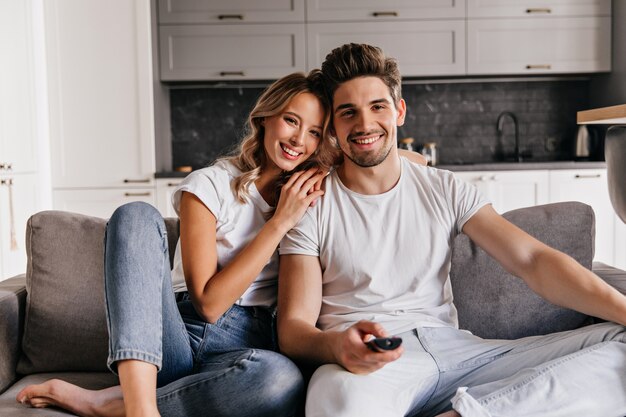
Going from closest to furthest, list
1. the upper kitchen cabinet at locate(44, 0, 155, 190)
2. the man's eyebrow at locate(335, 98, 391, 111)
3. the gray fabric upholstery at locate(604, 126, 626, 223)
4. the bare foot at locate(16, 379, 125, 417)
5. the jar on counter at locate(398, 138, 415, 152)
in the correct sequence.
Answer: the bare foot at locate(16, 379, 125, 417)
the gray fabric upholstery at locate(604, 126, 626, 223)
the man's eyebrow at locate(335, 98, 391, 111)
the upper kitchen cabinet at locate(44, 0, 155, 190)
the jar on counter at locate(398, 138, 415, 152)

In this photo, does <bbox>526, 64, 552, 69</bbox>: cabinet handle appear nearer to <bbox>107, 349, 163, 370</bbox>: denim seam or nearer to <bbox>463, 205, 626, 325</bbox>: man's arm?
<bbox>463, 205, 626, 325</bbox>: man's arm

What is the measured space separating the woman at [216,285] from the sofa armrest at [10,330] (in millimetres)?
247

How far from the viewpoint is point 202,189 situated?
1788 mm

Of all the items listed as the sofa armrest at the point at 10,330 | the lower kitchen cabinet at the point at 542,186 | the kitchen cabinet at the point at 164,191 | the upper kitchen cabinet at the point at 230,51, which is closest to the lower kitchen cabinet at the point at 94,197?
the kitchen cabinet at the point at 164,191

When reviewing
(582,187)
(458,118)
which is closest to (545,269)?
(582,187)

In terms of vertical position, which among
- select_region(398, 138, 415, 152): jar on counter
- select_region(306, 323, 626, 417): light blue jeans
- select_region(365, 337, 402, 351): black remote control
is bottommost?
select_region(306, 323, 626, 417): light blue jeans

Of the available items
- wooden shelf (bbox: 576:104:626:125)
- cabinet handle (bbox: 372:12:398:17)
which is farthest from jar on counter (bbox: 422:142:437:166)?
wooden shelf (bbox: 576:104:626:125)

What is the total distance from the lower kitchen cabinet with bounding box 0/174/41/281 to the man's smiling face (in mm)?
2424

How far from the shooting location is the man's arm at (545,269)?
5.26 ft

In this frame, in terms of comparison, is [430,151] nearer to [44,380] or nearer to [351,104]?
[351,104]

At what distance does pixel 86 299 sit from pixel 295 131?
0.74 m

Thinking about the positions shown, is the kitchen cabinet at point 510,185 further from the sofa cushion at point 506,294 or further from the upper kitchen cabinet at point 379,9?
the sofa cushion at point 506,294

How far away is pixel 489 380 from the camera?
5.23 ft

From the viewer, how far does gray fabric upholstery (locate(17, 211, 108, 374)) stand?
74.8 inches
